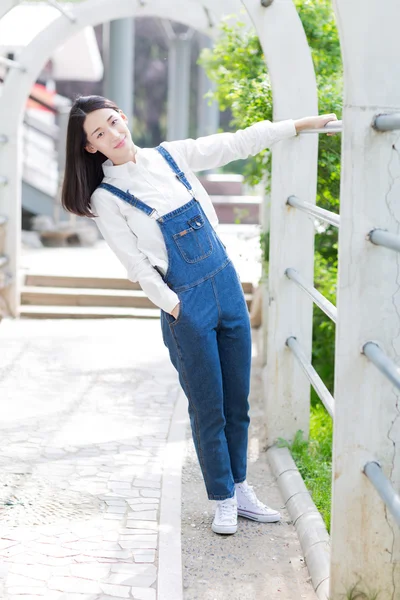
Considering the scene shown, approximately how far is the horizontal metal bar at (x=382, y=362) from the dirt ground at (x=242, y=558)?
99 cm

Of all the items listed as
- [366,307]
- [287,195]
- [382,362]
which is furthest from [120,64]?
[382,362]

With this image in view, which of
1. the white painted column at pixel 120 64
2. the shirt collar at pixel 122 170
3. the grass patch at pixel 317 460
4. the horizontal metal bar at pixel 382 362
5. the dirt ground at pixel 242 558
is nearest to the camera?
the horizontal metal bar at pixel 382 362

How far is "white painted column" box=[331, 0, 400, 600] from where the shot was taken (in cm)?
250

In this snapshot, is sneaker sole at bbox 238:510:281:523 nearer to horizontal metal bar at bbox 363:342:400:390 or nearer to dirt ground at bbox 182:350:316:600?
dirt ground at bbox 182:350:316:600

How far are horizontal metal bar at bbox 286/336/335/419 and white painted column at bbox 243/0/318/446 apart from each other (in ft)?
0.38

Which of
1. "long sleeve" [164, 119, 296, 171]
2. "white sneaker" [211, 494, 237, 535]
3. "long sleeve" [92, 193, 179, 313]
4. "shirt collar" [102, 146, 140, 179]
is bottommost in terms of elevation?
"white sneaker" [211, 494, 237, 535]

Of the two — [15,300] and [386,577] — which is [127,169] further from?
[15,300]

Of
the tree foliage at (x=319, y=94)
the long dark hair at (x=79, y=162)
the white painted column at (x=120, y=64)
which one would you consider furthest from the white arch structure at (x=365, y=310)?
the white painted column at (x=120, y=64)

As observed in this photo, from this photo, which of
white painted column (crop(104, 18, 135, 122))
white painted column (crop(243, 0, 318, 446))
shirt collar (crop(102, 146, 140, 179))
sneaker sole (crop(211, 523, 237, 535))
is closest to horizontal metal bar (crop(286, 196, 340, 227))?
white painted column (crop(243, 0, 318, 446))

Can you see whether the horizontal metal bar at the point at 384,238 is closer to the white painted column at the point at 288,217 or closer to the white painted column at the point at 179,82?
the white painted column at the point at 288,217

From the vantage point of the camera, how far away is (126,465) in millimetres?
Answer: 4461

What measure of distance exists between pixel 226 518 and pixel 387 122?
5.91 feet

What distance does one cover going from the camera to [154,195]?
3338 mm

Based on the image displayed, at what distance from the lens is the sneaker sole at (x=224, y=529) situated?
3.58 m
